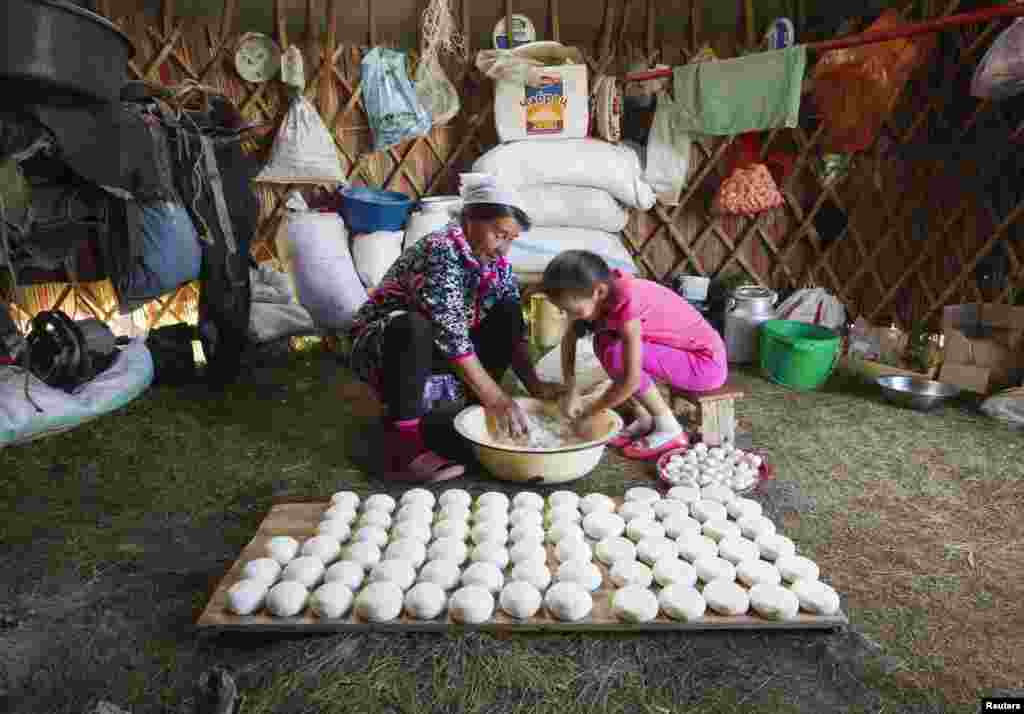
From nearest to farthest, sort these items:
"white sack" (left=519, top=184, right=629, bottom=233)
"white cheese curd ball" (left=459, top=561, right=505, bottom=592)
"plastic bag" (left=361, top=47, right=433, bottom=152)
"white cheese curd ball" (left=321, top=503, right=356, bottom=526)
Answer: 1. "white cheese curd ball" (left=459, top=561, right=505, bottom=592)
2. "white cheese curd ball" (left=321, top=503, right=356, bottom=526)
3. "white sack" (left=519, top=184, right=629, bottom=233)
4. "plastic bag" (left=361, top=47, right=433, bottom=152)

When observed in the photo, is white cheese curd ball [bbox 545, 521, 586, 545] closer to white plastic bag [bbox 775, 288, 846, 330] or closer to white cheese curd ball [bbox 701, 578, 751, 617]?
white cheese curd ball [bbox 701, 578, 751, 617]

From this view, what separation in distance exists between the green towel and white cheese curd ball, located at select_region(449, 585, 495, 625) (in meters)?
2.75

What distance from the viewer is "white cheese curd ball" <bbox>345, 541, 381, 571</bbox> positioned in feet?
4.10

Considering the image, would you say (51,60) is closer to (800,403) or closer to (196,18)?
(196,18)

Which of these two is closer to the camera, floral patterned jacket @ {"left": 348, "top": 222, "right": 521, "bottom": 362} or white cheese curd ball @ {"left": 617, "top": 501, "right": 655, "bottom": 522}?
white cheese curd ball @ {"left": 617, "top": 501, "right": 655, "bottom": 522}

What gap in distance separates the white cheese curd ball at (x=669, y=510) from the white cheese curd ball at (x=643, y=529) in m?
0.05

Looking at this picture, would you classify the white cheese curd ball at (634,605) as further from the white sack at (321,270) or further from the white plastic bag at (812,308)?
the white plastic bag at (812,308)

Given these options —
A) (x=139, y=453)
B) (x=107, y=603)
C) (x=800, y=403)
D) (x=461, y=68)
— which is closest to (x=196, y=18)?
(x=461, y=68)

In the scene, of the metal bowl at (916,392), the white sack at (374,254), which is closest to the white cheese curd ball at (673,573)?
the metal bowl at (916,392)

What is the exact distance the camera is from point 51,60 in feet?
5.06

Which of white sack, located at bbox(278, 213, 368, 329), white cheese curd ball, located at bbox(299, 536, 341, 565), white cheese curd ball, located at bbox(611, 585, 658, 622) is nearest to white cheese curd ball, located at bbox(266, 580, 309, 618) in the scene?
white cheese curd ball, located at bbox(299, 536, 341, 565)

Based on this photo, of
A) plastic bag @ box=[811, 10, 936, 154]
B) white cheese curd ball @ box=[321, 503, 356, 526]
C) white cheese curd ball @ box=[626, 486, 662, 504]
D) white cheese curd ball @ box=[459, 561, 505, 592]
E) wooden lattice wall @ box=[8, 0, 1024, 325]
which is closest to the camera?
white cheese curd ball @ box=[459, 561, 505, 592]

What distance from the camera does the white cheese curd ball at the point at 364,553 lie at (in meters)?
1.25

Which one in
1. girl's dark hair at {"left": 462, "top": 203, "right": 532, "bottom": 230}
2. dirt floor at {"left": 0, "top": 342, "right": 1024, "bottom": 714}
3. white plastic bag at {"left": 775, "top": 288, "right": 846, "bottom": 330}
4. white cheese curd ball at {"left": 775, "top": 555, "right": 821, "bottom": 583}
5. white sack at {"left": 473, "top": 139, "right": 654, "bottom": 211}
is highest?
white sack at {"left": 473, "top": 139, "right": 654, "bottom": 211}
